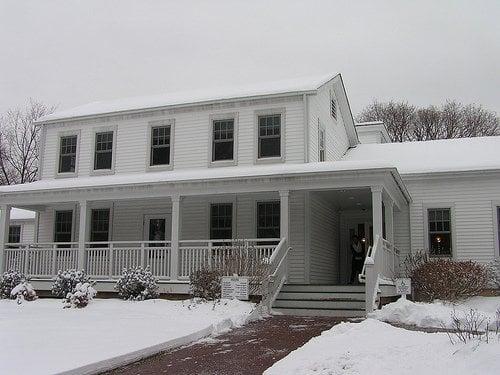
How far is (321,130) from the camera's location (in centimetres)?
2023

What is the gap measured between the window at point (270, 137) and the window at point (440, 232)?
19.5 feet

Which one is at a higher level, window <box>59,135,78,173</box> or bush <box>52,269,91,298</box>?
window <box>59,135,78,173</box>

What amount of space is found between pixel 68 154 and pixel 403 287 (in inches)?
509

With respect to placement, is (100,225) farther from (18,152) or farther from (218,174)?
(18,152)

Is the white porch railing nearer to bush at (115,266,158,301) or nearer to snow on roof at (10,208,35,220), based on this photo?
bush at (115,266,158,301)

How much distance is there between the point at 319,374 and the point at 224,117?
45.3 ft

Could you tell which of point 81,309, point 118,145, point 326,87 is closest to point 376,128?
point 326,87

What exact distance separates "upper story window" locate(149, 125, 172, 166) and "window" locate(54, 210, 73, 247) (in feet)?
12.7

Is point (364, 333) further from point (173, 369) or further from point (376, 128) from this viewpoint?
point (376, 128)

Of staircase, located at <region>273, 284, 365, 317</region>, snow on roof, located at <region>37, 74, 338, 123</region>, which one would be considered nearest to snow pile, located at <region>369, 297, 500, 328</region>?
staircase, located at <region>273, 284, 365, 317</region>

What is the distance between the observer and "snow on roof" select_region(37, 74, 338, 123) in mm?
19234

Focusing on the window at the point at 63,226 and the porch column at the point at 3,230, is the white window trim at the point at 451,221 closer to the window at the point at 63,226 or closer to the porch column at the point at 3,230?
the window at the point at 63,226

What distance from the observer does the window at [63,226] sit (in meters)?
21.6

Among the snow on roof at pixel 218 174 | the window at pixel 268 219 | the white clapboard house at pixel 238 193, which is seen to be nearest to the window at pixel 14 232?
the white clapboard house at pixel 238 193
